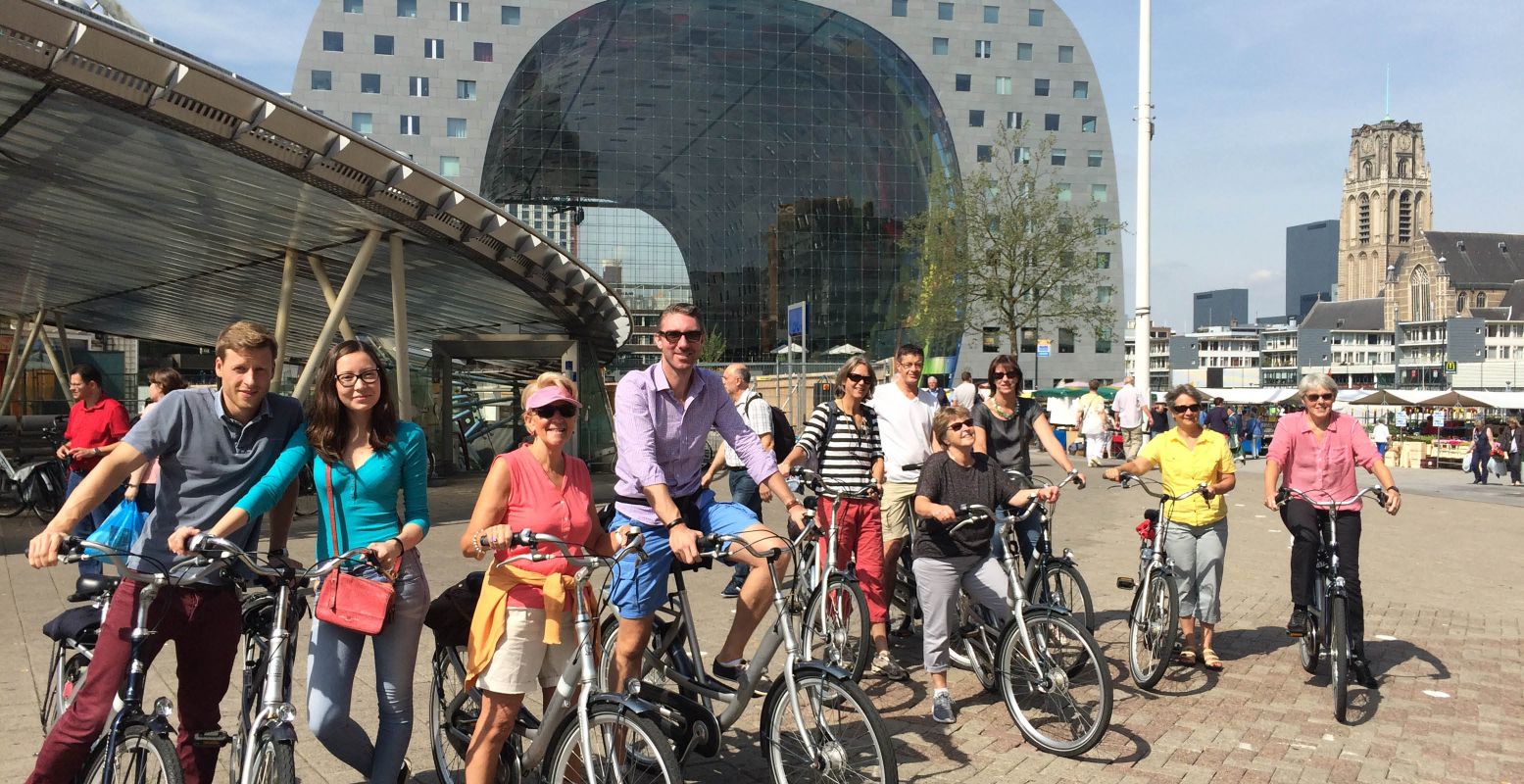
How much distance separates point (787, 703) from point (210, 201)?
1406 cm

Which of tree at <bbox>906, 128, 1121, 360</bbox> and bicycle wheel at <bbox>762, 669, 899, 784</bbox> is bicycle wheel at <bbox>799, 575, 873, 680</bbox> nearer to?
bicycle wheel at <bbox>762, 669, 899, 784</bbox>

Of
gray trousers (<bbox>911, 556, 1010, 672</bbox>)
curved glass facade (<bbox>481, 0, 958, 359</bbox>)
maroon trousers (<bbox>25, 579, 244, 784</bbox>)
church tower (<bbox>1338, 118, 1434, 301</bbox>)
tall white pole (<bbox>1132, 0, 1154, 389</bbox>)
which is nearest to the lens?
maroon trousers (<bbox>25, 579, 244, 784</bbox>)

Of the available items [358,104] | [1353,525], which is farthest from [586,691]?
[358,104]

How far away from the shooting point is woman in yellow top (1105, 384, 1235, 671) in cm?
670

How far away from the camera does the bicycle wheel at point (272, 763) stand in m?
3.29

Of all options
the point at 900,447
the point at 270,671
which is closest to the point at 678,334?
→ the point at 270,671

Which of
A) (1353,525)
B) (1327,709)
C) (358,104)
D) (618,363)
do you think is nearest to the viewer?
(1327,709)

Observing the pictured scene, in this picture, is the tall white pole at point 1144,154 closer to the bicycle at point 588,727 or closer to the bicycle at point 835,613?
the bicycle at point 835,613

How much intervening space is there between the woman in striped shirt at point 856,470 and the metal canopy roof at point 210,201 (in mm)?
7777

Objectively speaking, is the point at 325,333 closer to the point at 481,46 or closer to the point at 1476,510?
the point at 1476,510

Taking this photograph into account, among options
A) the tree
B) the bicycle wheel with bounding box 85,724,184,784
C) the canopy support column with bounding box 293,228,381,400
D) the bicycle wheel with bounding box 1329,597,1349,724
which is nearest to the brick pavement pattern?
the bicycle wheel with bounding box 1329,597,1349,724

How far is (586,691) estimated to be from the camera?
369 centimetres

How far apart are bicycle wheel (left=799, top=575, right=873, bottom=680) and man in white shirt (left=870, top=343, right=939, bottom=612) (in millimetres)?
1019

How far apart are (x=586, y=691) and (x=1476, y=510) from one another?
59.4 feet
